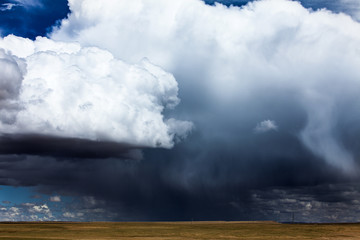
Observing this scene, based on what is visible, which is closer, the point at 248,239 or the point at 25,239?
the point at 25,239

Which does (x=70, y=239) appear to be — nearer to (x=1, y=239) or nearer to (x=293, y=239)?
(x=1, y=239)

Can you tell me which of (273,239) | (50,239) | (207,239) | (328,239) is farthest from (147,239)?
(328,239)

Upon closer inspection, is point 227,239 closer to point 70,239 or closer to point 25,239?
point 70,239

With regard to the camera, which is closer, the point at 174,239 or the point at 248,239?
the point at 174,239

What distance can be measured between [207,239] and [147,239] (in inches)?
947

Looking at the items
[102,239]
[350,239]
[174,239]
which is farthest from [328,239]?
[102,239]

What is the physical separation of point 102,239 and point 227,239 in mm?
49414

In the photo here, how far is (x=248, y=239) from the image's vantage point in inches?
6718

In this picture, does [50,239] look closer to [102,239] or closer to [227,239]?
[102,239]

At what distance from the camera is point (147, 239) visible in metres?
158

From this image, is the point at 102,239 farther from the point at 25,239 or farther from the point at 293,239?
the point at 293,239

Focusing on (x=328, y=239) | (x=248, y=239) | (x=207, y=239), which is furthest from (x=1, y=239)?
(x=328, y=239)

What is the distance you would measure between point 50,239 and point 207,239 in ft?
199

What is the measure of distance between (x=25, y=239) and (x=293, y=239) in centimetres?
10537
